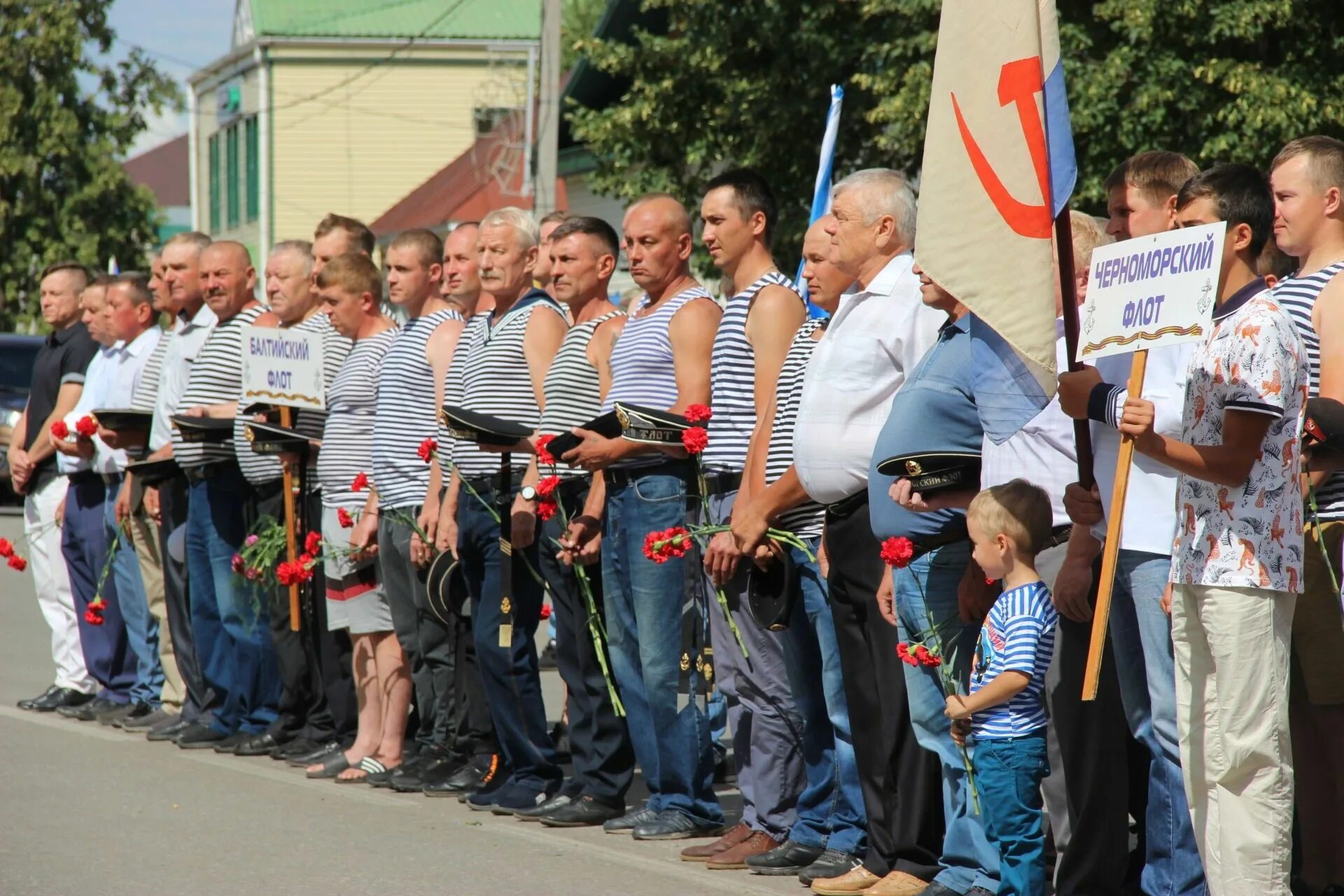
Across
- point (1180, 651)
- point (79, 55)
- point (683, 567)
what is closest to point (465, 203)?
point (79, 55)

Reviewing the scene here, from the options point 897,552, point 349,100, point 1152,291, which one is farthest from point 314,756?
point 349,100

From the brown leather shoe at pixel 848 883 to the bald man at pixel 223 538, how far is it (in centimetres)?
421

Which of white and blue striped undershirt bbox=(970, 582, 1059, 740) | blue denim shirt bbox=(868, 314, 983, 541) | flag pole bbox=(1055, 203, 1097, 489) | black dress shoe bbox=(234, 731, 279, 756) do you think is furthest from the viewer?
black dress shoe bbox=(234, 731, 279, 756)

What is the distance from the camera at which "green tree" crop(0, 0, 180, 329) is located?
122ft

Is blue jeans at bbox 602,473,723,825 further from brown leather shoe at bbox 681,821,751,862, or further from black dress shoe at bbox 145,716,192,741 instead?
black dress shoe at bbox 145,716,192,741

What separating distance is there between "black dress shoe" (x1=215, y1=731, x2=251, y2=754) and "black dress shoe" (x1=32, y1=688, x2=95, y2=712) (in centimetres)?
176

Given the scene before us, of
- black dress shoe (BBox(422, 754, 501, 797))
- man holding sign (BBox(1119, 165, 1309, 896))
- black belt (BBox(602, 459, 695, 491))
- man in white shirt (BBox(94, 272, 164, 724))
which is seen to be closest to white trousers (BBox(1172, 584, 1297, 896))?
man holding sign (BBox(1119, 165, 1309, 896))

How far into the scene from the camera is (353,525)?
892cm

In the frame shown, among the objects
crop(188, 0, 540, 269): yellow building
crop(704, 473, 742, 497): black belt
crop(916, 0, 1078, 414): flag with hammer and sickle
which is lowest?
crop(704, 473, 742, 497): black belt

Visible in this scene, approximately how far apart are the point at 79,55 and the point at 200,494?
30320mm

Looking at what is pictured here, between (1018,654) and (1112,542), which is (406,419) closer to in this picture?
(1018,654)

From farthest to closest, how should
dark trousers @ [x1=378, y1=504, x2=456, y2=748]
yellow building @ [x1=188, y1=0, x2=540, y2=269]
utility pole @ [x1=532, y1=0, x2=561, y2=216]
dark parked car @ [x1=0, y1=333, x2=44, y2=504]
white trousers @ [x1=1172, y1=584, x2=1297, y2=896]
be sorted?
1. yellow building @ [x1=188, y1=0, x2=540, y2=269]
2. dark parked car @ [x1=0, y1=333, x2=44, y2=504]
3. utility pole @ [x1=532, y1=0, x2=561, y2=216]
4. dark trousers @ [x1=378, y1=504, x2=456, y2=748]
5. white trousers @ [x1=1172, y1=584, x2=1297, y2=896]

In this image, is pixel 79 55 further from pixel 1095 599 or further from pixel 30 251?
pixel 1095 599

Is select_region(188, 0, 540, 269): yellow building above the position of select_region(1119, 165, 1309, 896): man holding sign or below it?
above
